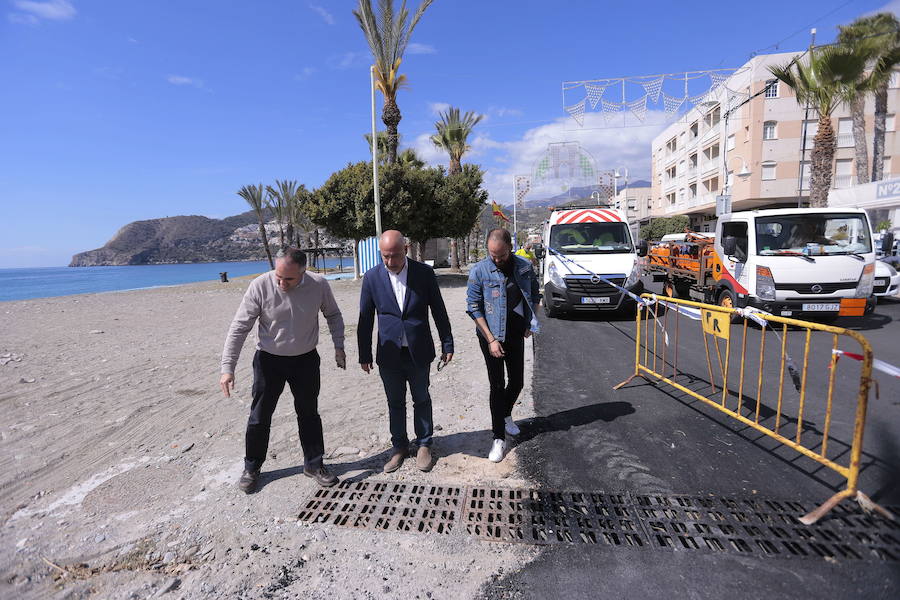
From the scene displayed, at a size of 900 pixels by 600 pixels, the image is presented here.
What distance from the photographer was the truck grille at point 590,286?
10.1 meters

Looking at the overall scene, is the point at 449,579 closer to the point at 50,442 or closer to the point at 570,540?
the point at 570,540

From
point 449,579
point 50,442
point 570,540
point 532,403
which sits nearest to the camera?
point 449,579

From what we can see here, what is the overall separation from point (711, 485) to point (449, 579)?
2083 mm

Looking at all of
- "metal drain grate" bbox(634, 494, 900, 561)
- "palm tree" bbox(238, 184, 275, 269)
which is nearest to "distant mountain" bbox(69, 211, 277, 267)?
"palm tree" bbox(238, 184, 275, 269)

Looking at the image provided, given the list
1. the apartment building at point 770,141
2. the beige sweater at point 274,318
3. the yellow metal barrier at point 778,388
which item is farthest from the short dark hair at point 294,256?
the apartment building at point 770,141

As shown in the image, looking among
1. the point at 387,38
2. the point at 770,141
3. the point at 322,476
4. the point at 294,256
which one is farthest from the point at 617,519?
the point at 770,141

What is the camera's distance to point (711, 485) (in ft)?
11.0

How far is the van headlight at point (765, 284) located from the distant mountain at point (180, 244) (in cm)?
16610

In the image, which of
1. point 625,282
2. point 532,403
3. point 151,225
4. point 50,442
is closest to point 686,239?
point 625,282

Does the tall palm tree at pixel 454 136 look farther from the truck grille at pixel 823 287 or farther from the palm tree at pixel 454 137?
the truck grille at pixel 823 287

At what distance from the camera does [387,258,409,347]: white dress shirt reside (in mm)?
3634

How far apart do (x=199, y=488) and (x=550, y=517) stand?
2.60m

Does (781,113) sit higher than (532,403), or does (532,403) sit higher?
(781,113)

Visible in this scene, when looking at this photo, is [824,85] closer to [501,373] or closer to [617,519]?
[501,373]
